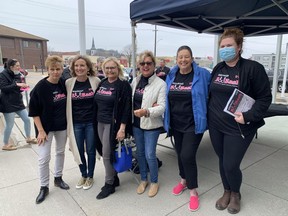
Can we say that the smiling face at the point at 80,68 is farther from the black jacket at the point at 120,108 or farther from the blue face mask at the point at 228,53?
the blue face mask at the point at 228,53

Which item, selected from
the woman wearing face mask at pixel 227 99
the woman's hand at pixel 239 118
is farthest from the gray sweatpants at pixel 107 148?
the woman's hand at pixel 239 118

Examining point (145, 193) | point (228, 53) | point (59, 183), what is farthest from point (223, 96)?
point (59, 183)

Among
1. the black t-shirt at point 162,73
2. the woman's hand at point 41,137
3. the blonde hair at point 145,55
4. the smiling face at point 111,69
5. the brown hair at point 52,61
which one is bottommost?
the woman's hand at point 41,137

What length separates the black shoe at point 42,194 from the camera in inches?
107

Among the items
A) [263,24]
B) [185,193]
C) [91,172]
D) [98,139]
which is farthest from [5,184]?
[263,24]

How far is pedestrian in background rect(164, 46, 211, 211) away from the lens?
236cm

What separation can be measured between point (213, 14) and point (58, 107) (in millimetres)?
3216

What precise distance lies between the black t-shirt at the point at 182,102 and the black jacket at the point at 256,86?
1.69ft

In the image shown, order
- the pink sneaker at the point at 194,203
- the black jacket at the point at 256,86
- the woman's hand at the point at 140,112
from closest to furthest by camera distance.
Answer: the black jacket at the point at 256,86
the woman's hand at the point at 140,112
the pink sneaker at the point at 194,203

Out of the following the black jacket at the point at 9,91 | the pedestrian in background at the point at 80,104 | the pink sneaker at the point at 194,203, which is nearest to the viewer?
the pink sneaker at the point at 194,203

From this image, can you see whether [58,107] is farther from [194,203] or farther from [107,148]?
[194,203]

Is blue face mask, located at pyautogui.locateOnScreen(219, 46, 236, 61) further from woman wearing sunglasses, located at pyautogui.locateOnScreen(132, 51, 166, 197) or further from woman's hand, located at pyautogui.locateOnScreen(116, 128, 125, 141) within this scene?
woman's hand, located at pyautogui.locateOnScreen(116, 128, 125, 141)

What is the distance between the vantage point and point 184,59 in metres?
2.38

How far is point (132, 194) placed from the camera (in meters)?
2.85
